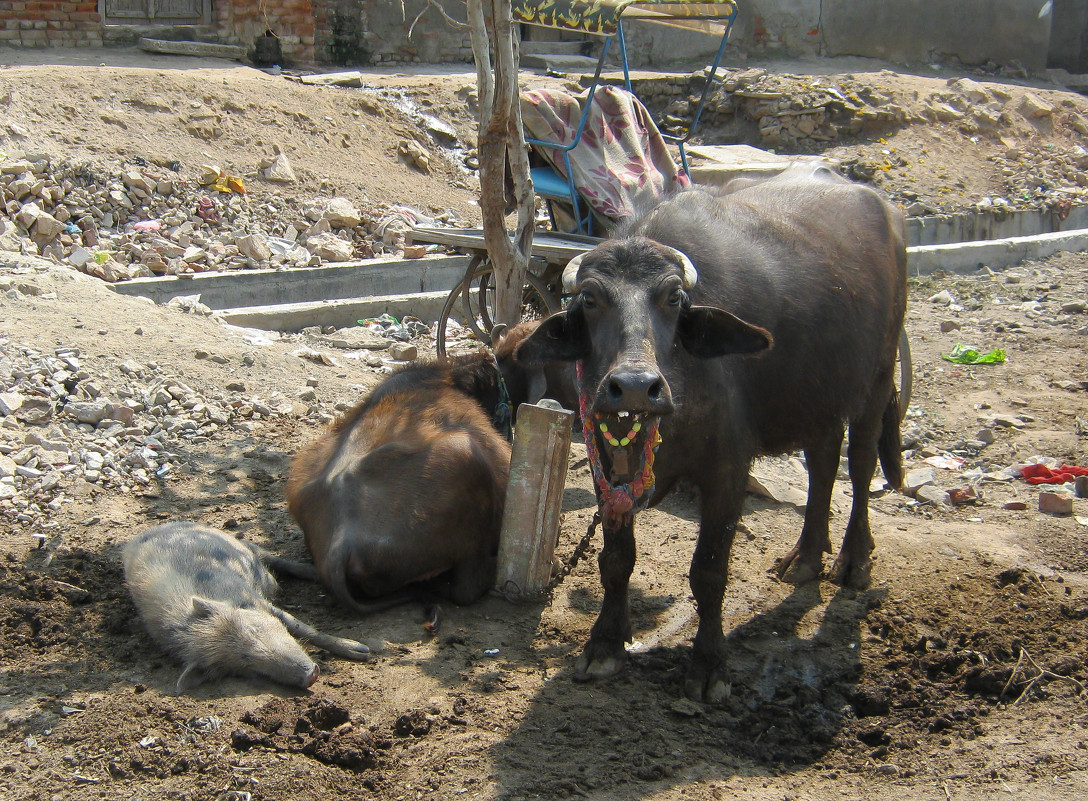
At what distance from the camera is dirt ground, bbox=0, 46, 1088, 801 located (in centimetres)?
313

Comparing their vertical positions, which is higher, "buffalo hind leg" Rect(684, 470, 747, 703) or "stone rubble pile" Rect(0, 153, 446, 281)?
"stone rubble pile" Rect(0, 153, 446, 281)

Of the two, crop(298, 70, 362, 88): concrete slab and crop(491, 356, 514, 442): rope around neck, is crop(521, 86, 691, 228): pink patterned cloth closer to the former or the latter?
crop(491, 356, 514, 442): rope around neck

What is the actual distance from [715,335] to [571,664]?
1445 millimetres

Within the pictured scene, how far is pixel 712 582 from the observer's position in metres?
3.73

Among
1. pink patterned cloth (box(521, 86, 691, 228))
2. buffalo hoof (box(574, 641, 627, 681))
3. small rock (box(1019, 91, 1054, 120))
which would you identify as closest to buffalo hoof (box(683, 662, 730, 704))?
buffalo hoof (box(574, 641, 627, 681))

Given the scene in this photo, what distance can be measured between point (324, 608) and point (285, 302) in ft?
16.1

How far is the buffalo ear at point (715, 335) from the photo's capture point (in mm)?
3318

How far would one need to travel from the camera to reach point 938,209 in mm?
12719

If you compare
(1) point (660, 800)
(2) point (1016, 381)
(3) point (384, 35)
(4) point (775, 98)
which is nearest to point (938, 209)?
(4) point (775, 98)

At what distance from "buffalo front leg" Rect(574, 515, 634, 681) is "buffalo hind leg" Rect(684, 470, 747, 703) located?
10.4 inches

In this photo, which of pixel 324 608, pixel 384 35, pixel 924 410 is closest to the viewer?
pixel 324 608

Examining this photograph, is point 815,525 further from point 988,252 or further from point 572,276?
point 988,252

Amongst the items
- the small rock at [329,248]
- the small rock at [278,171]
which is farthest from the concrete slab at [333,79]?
the small rock at [329,248]

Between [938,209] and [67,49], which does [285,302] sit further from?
[938,209]
